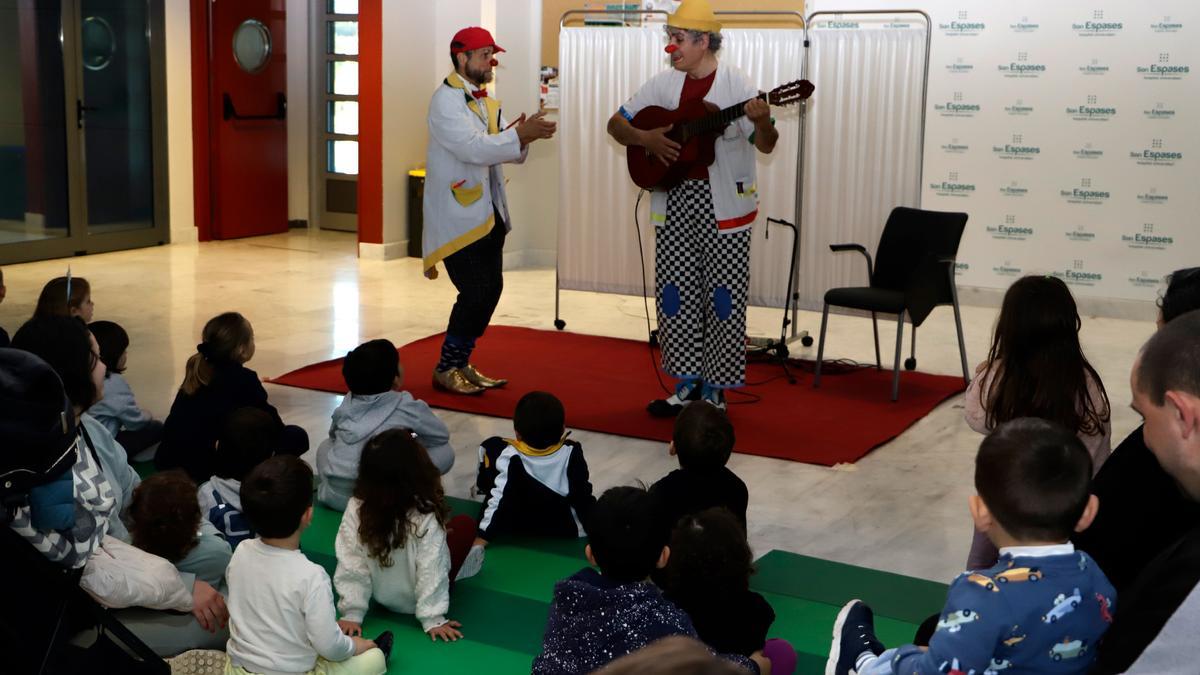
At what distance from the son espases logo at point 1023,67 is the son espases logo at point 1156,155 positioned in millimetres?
719

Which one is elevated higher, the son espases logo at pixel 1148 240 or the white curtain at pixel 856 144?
the white curtain at pixel 856 144

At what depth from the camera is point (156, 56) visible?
999cm

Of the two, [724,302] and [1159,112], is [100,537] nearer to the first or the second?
[724,302]

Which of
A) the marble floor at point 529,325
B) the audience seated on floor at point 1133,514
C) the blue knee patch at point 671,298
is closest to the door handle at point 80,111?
the marble floor at point 529,325

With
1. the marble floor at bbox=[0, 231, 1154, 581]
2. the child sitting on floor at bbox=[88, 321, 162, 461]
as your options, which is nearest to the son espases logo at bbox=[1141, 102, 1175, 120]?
the marble floor at bbox=[0, 231, 1154, 581]

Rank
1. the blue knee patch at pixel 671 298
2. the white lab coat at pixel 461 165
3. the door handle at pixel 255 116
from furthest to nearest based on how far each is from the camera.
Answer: the door handle at pixel 255 116 < the white lab coat at pixel 461 165 < the blue knee patch at pixel 671 298

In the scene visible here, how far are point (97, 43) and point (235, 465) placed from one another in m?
6.82

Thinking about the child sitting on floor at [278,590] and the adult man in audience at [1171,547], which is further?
the child sitting on floor at [278,590]

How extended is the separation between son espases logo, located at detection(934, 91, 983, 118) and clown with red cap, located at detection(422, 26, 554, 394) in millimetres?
3569

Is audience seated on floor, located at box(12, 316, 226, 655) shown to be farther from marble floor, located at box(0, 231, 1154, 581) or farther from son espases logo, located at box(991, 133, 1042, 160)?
son espases logo, located at box(991, 133, 1042, 160)

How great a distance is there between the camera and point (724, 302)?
5.51m

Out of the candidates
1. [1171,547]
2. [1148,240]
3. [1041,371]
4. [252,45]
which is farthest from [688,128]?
[252,45]

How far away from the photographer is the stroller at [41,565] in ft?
8.50

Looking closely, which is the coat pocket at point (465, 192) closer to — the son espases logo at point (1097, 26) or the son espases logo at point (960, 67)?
the son espases logo at point (960, 67)
